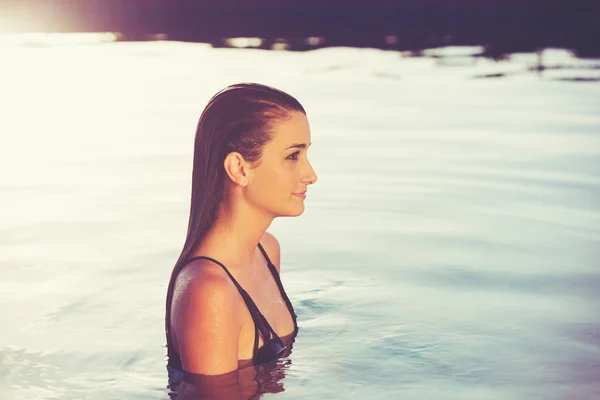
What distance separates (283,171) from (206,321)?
74 cm

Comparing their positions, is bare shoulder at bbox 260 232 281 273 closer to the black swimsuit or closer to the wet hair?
the black swimsuit

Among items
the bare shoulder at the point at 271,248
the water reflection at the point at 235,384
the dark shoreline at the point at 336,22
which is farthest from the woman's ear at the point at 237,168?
the dark shoreline at the point at 336,22

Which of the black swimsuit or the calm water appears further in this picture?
the calm water

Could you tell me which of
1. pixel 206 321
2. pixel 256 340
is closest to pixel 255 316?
pixel 256 340

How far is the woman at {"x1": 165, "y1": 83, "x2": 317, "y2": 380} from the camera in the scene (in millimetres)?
3930

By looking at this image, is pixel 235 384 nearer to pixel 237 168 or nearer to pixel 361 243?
pixel 237 168

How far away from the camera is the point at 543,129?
1219 centimetres

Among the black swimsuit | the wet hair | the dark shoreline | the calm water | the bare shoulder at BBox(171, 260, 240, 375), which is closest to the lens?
the bare shoulder at BBox(171, 260, 240, 375)

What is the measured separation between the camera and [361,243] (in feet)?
24.3

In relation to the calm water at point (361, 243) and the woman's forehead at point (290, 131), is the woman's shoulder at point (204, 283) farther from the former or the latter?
the calm water at point (361, 243)

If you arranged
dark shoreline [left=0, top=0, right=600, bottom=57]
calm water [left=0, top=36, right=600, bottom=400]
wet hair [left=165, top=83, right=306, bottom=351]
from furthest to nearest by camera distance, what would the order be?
dark shoreline [left=0, top=0, right=600, bottom=57], calm water [left=0, top=36, right=600, bottom=400], wet hair [left=165, top=83, right=306, bottom=351]

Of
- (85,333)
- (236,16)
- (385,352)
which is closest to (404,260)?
(385,352)

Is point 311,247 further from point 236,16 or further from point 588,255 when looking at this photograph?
point 236,16

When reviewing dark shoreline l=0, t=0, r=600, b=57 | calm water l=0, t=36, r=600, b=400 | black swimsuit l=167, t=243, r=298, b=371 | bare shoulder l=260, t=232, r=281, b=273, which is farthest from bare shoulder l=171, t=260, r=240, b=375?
dark shoreline l=0, t=0, r=600, b=57
